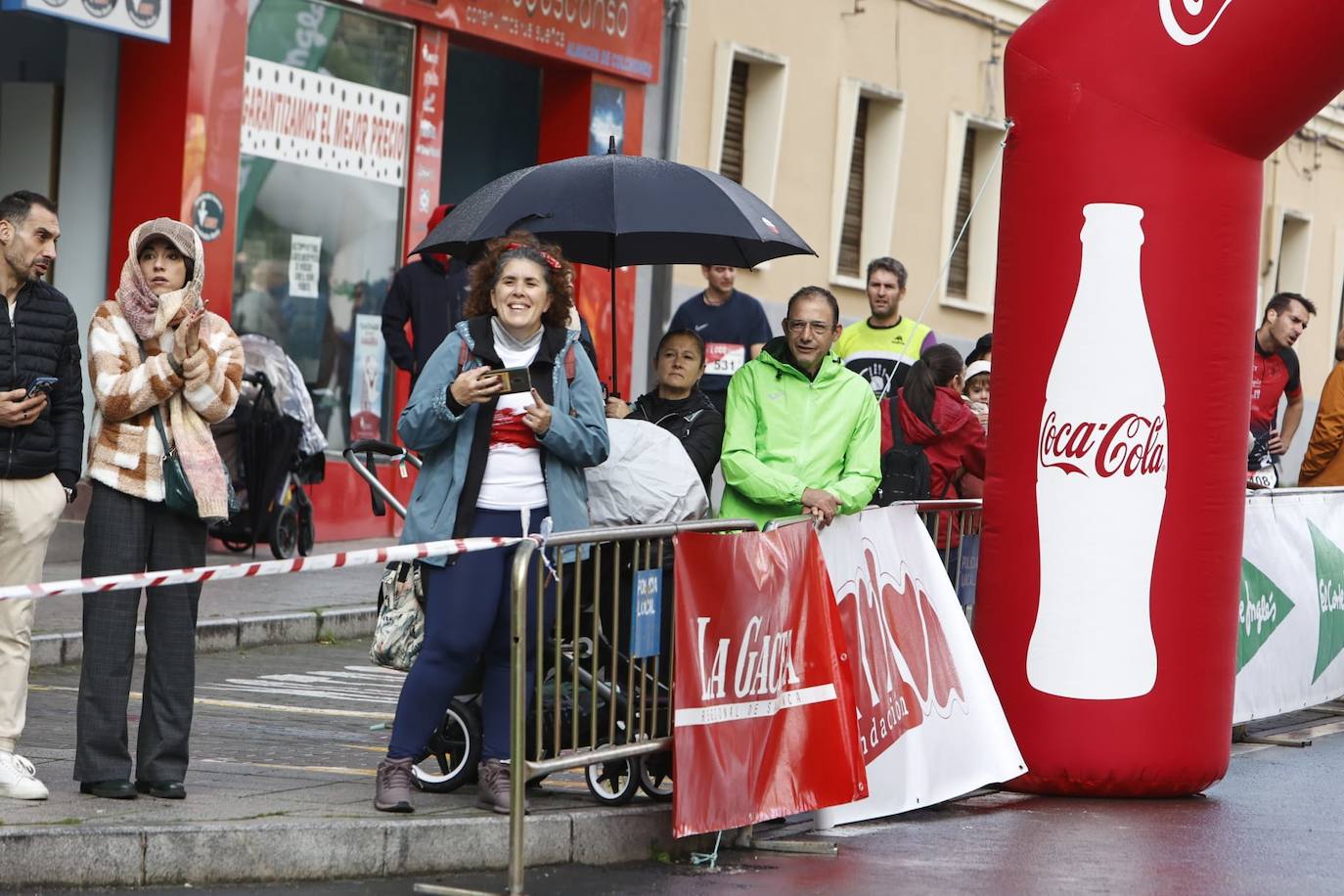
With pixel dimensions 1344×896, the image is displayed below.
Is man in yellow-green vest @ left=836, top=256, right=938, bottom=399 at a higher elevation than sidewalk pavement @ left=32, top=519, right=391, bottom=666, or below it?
higher

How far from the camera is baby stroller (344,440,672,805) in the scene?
23.5 ft

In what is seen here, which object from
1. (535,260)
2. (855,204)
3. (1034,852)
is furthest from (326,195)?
(1034,852)

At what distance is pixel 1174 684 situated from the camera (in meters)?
9.24

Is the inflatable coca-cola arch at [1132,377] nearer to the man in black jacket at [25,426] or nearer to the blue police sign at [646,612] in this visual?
the blue police sign at [646,612]

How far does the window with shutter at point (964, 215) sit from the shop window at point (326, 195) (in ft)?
27.6

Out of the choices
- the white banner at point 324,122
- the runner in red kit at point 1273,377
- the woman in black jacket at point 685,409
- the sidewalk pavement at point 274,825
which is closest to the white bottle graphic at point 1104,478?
the woman in black jacket at point 685,409

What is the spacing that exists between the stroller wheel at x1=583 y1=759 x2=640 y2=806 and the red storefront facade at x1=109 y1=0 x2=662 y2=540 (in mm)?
8744

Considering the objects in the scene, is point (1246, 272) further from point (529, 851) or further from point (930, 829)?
point (529, 851)

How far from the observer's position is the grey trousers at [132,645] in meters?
7.33

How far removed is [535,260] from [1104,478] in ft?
9.04

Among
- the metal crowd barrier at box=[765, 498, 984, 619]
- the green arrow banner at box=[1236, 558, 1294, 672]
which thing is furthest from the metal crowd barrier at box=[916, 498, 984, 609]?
the green arrow banner at box=[1236, 558, 1294, 672]

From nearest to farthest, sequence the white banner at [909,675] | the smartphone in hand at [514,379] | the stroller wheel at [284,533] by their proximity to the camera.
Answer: the smartphone in hand at [514,379] < the white banner at [909,675] < the stroller wheel at [284,533]

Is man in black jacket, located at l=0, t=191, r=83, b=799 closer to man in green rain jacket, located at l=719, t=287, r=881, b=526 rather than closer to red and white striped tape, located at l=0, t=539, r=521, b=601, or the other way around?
red and white striped tape, located at l=0, t=539, r=521, b=601

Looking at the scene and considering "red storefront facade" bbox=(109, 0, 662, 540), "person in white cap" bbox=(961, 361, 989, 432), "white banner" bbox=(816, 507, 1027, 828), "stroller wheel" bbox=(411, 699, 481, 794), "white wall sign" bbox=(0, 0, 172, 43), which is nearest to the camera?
"stroller wheel" bbox=(411, 699, 481, 794)
